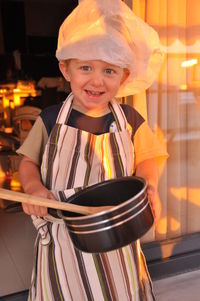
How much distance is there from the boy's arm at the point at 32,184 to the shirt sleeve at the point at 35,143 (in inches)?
0.5

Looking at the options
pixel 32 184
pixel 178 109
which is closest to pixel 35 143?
pixel 32 184

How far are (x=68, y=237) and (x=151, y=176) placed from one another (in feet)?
0.75

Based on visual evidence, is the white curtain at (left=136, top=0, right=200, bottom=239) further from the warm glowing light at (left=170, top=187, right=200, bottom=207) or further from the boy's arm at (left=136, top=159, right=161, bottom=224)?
the boy's arm at (left=136, top=159, right=161, bottom=224)

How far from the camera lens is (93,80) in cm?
67

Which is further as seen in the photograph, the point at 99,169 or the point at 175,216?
the point at 175,216

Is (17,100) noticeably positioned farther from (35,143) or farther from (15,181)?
(35,143)

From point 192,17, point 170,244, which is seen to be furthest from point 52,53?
point 170,244

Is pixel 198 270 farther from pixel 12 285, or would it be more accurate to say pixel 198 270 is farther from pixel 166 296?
pixel 12 285

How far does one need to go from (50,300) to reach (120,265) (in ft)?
0.55

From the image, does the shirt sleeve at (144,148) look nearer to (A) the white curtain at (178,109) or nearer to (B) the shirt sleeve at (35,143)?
(B) the shirt sleeve at (35,143)

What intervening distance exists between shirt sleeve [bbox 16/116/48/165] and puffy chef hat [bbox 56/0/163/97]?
16 cm

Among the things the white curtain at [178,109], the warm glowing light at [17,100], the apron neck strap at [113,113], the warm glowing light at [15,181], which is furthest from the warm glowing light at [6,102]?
the apron neck strap at [113,113]

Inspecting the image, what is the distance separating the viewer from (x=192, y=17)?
130cm

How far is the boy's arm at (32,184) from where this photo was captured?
61cm
